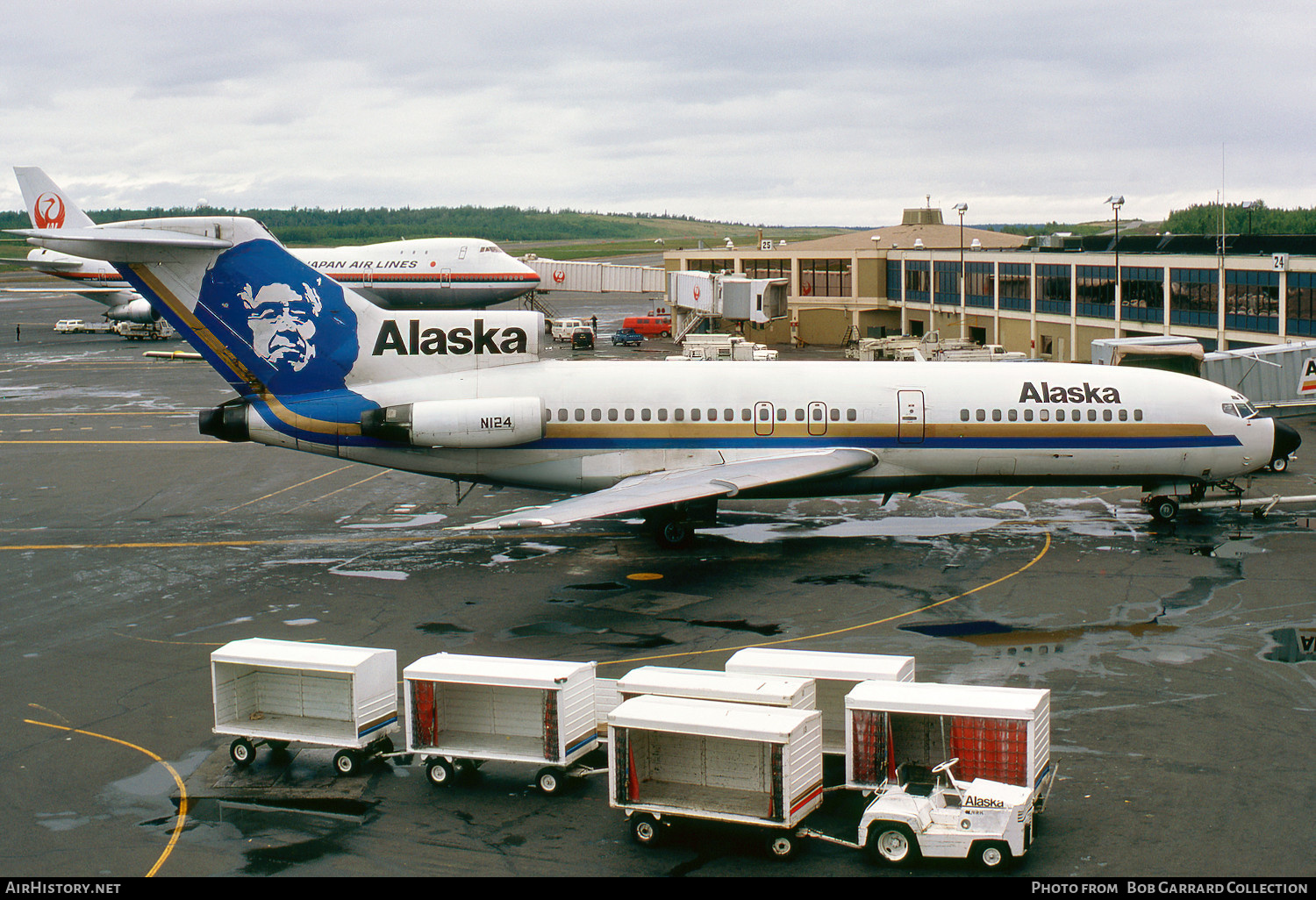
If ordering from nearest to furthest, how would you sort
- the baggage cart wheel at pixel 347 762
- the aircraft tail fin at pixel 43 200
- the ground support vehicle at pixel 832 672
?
the ground support vehicle at pixel 832 672
the baggage cart wheel at pixel 347 762
the aircraft tail fin at pixel 43 200

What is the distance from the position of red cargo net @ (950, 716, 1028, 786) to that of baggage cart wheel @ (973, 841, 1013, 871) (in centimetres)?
105

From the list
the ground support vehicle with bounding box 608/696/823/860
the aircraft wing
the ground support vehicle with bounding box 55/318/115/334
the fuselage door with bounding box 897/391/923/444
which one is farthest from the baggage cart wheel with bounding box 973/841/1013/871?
the ground support vehicle with bounding box 55/318/115/334

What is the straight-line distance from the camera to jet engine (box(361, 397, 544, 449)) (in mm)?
31391

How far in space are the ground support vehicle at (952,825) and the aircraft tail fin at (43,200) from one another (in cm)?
8362

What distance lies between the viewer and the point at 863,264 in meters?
92.5

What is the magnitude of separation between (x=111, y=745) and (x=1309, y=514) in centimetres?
3259

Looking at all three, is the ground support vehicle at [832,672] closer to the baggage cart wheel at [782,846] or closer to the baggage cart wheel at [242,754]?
the baggage cart wheel at [782,846]

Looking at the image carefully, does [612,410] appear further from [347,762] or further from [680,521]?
[347,762]

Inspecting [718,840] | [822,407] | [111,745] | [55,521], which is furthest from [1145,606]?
[55,521]

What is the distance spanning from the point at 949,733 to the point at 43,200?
86833mm

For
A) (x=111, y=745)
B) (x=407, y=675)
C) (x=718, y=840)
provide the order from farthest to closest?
(x=111, y=745)
(x=407, y=675)
(x=718, y=840)

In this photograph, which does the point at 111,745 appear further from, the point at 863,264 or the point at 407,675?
the point at 863,264

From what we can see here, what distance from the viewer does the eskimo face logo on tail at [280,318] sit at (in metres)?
31.5

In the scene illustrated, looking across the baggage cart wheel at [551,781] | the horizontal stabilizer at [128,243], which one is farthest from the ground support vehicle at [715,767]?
the horizontal stabilizer at [128,243]
